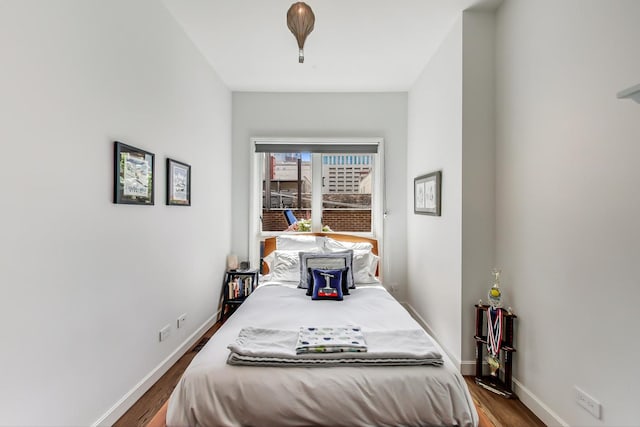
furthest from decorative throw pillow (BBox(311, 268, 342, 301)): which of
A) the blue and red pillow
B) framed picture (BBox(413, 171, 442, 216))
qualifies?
framed picture (BBox(413, 171, 442, 216))

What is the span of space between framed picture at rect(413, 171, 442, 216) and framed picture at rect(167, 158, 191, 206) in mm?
2291

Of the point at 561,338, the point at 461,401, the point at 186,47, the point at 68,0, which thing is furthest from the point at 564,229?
the point at 186,47

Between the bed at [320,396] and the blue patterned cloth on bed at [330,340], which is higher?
the blue patterned cloth on bed at [330,340]

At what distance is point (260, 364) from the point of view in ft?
5.07

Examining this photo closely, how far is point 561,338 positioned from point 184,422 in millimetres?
2064

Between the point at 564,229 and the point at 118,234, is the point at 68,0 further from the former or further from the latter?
the point at 564,229

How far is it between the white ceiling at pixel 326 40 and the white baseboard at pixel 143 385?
9.05 ft

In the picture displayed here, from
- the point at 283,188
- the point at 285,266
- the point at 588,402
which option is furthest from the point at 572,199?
the point at 283,188

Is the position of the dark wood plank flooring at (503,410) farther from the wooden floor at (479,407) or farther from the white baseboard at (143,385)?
the white baseboard at (143,385)

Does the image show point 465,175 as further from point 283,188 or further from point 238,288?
point 238,288

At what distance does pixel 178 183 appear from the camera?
8.55ft

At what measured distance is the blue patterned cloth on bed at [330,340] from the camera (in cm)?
159

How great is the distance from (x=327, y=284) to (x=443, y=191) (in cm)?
136

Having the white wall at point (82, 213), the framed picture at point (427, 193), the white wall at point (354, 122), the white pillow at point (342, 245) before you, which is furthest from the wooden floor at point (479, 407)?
the white wall at point (354, 122)
